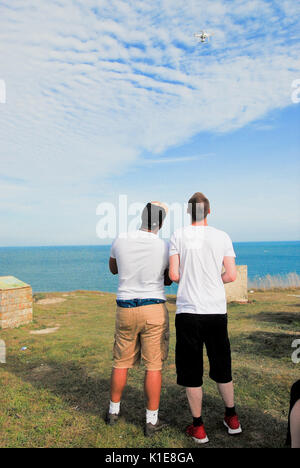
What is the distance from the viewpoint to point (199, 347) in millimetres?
3291

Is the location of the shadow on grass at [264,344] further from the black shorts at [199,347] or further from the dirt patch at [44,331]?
the dirt patch at [44,331]

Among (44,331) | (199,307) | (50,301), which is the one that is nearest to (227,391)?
(199,307)

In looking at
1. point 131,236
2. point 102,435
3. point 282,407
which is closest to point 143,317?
point 131,236

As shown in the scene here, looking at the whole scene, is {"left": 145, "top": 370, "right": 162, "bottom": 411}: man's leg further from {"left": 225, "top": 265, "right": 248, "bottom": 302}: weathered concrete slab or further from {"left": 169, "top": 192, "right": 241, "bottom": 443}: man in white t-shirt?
{"left": 225, "top": 265, "right": 248, "bottom": 302}: weathered concrete slab

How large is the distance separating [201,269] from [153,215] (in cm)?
74

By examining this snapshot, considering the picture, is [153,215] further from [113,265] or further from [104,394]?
[104,394]

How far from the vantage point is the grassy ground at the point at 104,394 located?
136 inches

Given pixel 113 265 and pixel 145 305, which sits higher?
pixel 113 265

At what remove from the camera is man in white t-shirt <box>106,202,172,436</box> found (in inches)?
136

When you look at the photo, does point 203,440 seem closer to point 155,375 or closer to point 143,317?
Result: point 155,375

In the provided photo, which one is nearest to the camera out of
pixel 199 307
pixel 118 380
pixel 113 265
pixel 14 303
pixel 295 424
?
pixel 295 424

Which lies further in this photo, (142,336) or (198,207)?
(142,336)

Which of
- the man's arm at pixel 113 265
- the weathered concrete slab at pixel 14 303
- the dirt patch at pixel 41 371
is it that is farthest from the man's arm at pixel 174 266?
the weathered concrete slab at pixel 14 303
